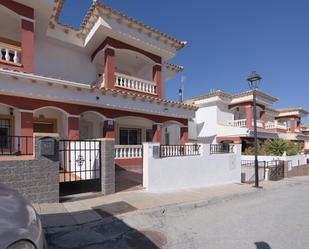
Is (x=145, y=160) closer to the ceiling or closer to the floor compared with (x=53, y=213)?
closer to the ceiling

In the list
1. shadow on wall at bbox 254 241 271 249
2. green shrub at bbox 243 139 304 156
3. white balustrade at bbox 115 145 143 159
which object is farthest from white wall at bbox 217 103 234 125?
shadow on wall at bbox 254 241 271 249

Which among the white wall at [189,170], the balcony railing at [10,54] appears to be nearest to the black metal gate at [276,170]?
the white wall at [189,170]

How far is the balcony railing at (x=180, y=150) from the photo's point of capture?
879cm

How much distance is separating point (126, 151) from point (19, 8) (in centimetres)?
830

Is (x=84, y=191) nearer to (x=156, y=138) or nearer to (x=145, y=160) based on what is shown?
(x=145, y=160)

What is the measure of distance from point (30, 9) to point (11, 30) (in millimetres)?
2181

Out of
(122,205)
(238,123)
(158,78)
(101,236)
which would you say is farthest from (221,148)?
(238,123)

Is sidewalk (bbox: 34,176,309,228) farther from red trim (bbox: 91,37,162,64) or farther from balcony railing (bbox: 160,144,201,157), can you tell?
red trim (bbox: 91,37,162,64)

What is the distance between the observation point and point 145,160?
8.26m

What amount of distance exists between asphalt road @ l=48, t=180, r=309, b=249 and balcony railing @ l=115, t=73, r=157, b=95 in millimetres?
8047

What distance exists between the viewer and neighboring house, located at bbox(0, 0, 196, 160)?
9133 millimetres

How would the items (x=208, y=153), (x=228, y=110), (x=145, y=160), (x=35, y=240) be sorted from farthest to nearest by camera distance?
(x=228, y=110)
(x=208, y=153)
(x=145, y=160)
(x=35, y=240)

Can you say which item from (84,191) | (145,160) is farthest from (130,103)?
(84,191)

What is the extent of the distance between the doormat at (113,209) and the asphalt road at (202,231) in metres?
0.33
